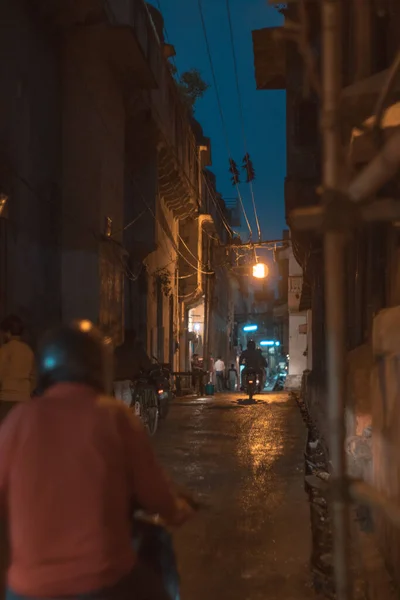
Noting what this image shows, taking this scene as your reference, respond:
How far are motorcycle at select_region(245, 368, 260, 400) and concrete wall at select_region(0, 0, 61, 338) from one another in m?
8.49

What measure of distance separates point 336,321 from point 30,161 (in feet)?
30.6

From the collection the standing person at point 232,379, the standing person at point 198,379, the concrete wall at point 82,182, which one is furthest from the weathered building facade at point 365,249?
the standing person at point 232,379

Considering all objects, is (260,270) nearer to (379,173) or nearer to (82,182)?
(82,182)

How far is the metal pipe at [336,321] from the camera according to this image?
8.53 ft

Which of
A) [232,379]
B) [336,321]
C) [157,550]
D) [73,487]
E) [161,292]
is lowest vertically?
[232,379]

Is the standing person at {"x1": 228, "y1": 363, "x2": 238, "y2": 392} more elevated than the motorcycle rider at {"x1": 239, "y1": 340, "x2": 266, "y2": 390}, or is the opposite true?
the motorcycle rider at {"x1": 239, "y1": 340, "x2": 266, "y2": 390}

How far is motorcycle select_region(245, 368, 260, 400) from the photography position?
19578mm

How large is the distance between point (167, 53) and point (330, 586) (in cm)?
2006

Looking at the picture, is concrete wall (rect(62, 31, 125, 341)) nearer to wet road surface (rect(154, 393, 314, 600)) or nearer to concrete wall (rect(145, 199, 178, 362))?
wet road surface (rect(154, 393, 314, 600))

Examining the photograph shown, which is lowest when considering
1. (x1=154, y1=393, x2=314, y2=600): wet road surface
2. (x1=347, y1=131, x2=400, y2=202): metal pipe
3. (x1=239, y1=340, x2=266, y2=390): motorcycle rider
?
(x1=154, y1=393, x2=314, y2=600): wet road surface

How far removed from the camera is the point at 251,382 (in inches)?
778

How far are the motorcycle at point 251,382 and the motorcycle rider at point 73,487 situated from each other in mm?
17253

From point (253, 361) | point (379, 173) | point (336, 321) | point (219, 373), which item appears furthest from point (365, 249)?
point (219, 373)

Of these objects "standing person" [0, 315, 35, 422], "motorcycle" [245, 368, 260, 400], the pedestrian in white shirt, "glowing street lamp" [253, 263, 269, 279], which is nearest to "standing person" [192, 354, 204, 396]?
"motorcycle" [245, 368, 260, 400]
